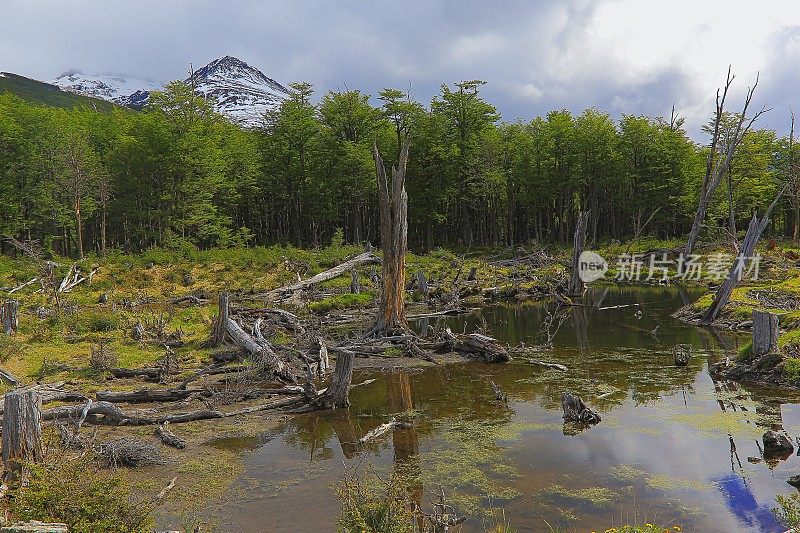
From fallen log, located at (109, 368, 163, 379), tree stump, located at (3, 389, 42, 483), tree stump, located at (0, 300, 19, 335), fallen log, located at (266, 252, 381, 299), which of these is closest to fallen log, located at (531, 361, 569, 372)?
fallen log, located at (109, 368, 163, 379)

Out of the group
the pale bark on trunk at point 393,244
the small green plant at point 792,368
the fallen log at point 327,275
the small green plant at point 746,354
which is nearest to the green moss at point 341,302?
the fallen log at point 327,275

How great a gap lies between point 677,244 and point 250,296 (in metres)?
37.6

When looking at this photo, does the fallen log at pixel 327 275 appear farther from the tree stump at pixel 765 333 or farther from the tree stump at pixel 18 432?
the tree stump at pixel 765 333

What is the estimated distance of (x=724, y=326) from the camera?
21375 millimetres

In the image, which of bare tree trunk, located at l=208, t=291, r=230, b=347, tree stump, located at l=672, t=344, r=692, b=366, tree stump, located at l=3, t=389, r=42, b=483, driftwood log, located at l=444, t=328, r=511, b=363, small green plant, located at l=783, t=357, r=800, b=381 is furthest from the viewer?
bare tree trunk, located at l=208, t=291, r=230, b=347

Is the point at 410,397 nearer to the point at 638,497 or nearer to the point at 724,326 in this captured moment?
the point at 638,497

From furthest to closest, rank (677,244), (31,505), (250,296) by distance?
(677,244) → (250,296) → (31,505)

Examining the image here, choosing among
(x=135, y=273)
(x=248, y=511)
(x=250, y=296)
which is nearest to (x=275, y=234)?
(x=135, y=273)

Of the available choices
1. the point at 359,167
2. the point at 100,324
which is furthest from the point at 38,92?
the point at 100,324

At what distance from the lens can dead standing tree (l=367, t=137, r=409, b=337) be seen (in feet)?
62.7

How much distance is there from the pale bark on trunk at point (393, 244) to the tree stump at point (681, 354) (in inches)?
339

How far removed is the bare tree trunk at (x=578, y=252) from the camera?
1192 inches

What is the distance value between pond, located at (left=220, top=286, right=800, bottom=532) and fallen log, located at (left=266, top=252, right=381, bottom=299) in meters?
14.8

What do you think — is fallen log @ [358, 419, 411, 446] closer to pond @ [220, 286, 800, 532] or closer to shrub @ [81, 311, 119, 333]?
pond @ [220, 286, 800, 532]
